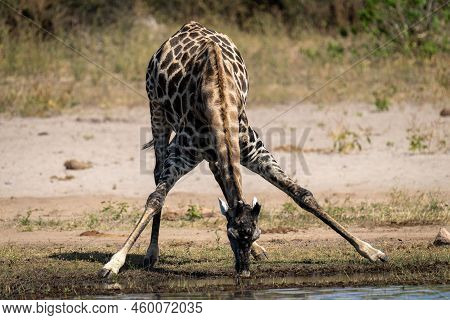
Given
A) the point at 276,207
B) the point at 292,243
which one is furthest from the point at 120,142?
the point at 292,243

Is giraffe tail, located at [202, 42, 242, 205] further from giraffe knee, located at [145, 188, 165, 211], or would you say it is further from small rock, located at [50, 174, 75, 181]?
small rock, located at [50, 174, 75, 181]

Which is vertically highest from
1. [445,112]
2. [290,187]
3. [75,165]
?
[445,112]

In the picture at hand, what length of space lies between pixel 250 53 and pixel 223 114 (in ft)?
32.4

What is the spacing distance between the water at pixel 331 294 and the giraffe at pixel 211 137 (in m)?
0.22

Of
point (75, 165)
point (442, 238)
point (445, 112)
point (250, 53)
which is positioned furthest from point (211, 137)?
point (250, 53)

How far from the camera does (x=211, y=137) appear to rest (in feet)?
27.6

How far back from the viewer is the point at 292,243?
32.4 feet

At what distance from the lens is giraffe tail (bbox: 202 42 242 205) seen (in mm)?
8094

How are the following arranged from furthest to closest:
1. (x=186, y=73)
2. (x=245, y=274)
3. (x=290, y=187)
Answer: (x=186, y=73) → (x=290, y=187) → (x=245, y=274)

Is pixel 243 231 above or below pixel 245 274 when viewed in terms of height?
above

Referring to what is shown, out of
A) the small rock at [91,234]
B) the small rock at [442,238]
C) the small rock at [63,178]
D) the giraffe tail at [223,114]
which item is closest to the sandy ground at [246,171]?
the small rock at [63,178]

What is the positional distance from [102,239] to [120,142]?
4.30m

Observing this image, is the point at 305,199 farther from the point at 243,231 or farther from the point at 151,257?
the point at 151,257
